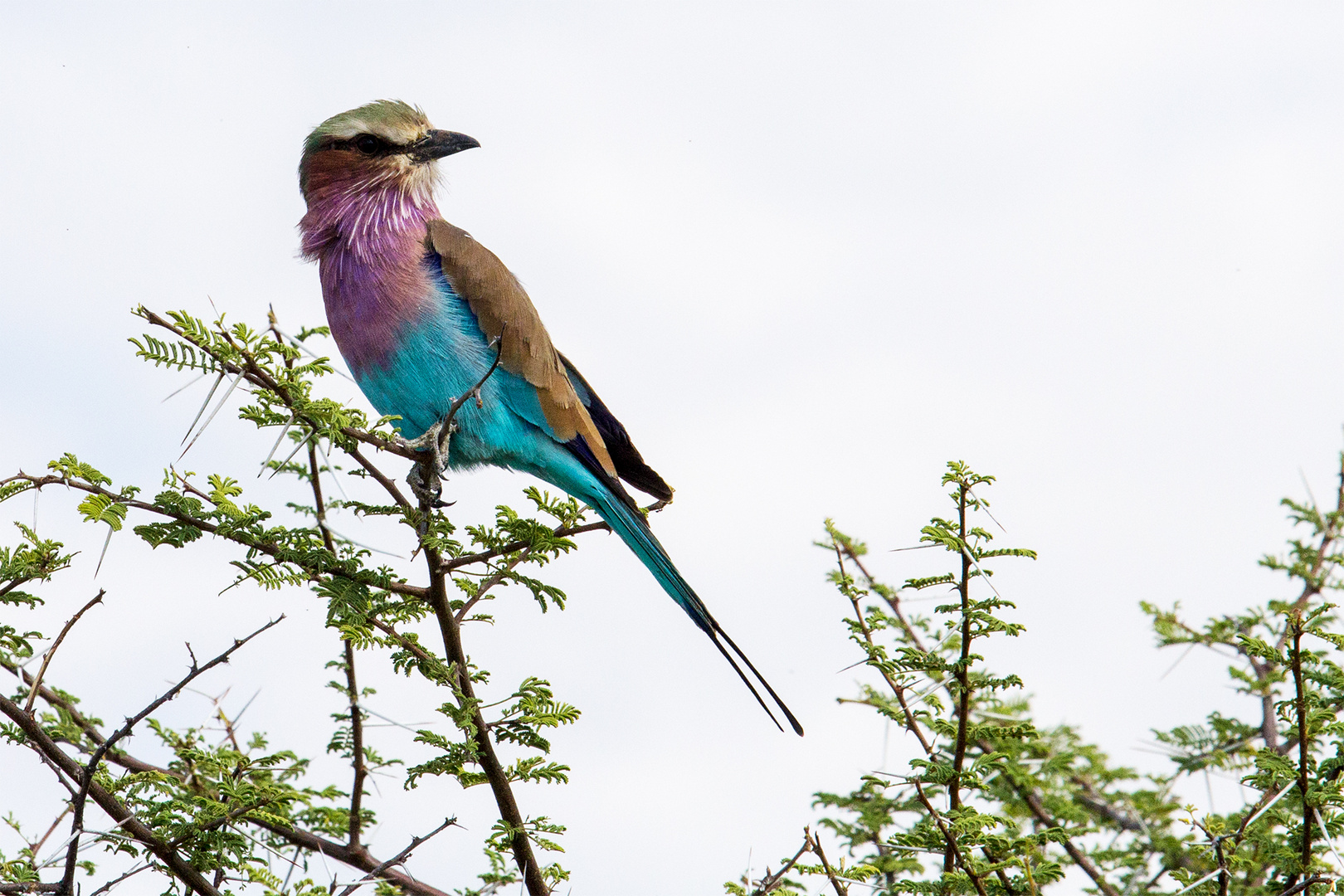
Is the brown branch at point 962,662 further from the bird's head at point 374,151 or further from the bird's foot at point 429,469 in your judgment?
the bird's head at point 374,151

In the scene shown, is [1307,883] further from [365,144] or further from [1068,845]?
[365,144]

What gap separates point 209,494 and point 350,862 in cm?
115

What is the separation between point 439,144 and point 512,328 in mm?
905

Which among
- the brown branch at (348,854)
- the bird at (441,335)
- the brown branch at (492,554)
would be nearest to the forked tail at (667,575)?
the bird at (441,335)

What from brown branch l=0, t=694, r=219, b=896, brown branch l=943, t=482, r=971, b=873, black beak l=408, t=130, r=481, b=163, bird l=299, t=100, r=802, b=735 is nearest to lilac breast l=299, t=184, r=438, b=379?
bird l=299, t=100, r=802, b=735

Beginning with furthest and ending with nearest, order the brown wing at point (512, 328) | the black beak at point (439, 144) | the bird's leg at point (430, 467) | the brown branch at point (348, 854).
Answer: the black beak at point (439, 144), the brown wing at point (512, 328), the bird's leg at point (430, 467), the brown branch at point (348, 854)

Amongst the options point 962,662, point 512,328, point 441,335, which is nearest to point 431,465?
point 441,335

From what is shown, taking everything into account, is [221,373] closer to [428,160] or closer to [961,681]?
[961,681]

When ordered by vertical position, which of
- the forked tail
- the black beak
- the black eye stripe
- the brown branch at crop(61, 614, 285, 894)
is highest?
the black beak

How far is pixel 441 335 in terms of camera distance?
3.93 meters

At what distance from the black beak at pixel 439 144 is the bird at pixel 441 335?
0.08 ft

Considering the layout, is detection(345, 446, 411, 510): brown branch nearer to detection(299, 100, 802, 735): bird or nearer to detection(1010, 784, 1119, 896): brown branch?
detection(299, 100, 802, 735): bird

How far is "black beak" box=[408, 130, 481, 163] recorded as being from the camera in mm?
4477

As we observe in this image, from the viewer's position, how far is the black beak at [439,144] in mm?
4477
